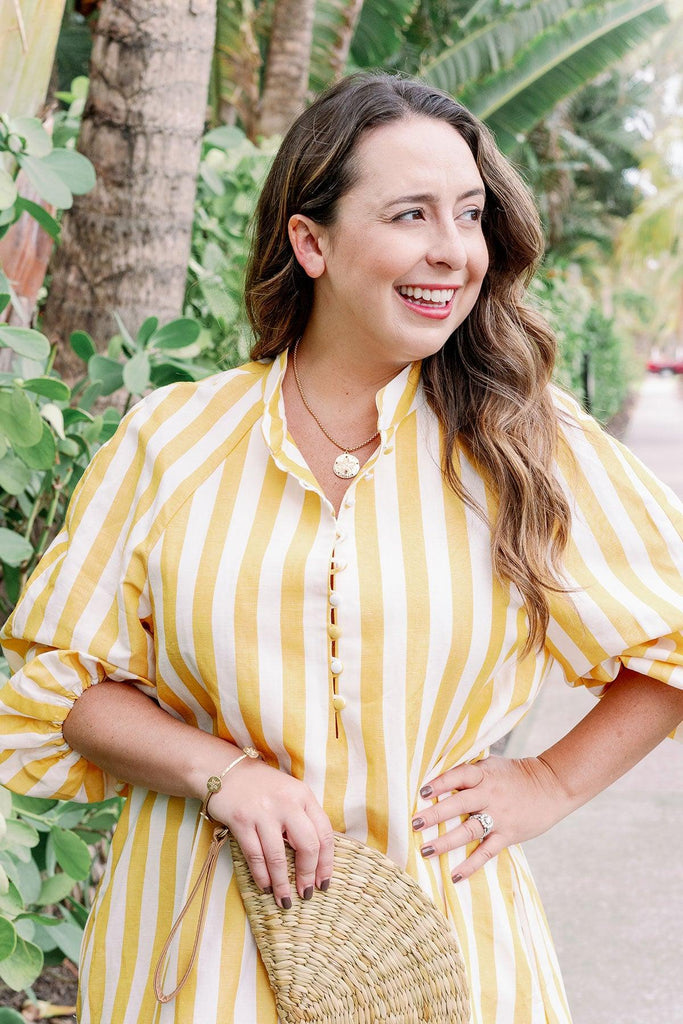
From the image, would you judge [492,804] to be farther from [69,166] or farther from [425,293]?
[69,166]

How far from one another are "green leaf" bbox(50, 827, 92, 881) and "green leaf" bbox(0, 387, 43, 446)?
0.75 metres

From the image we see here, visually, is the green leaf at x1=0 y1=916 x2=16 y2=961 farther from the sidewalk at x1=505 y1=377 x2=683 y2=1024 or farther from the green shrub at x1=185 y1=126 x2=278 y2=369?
the sidewalk at x1=505 y1=377 x2=683 y2=1024

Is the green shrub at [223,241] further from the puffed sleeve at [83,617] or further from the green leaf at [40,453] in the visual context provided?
the puffed sleeve at [83,617]

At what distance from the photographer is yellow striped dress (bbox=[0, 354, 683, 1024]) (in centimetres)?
156

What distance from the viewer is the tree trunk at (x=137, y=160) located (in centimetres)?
262

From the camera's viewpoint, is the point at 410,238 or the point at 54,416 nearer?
the point at 410,238

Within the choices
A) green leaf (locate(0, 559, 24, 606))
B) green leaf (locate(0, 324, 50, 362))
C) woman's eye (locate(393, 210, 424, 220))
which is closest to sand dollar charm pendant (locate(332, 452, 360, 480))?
woman's eye (locate(393, 210, 424, 220))

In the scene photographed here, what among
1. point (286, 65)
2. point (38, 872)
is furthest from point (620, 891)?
point (286, 65)

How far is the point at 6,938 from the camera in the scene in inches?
67.0

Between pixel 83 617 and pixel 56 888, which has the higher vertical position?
pixel 83 617

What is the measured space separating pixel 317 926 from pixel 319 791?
0.60ft

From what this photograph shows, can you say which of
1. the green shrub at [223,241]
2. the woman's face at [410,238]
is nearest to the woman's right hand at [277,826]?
the woman's face at [410,238]

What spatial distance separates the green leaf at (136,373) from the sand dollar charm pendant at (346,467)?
69 centimetres

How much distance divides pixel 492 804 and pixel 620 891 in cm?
278
